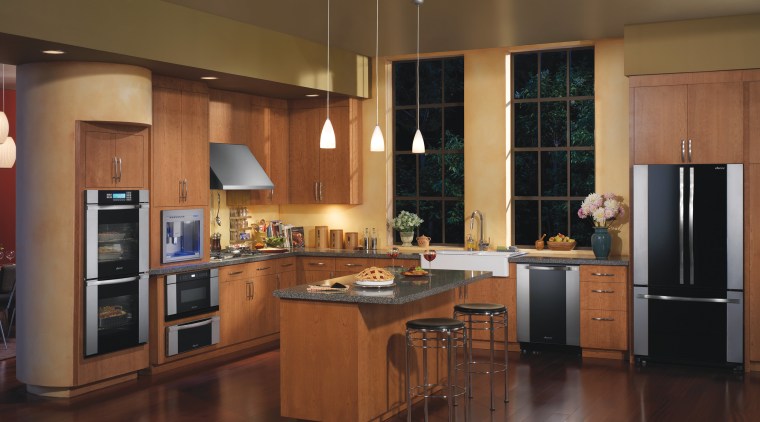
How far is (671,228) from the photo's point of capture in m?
7.14

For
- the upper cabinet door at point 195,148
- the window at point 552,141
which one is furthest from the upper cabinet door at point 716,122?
the upper cabinet door at point 195,148

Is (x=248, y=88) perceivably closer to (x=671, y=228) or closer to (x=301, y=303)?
(x=301, y=303)

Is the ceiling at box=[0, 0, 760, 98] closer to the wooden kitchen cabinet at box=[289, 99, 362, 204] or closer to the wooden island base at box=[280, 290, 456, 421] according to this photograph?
the wooden kitchen cabinet at box=[289, 99, 362, 204]

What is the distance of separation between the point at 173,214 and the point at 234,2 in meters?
2.09

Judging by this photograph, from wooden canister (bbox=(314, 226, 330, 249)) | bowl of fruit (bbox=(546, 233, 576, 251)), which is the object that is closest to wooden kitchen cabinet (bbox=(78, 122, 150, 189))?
wooden canister (bbox=(314, 226, 330, 249))

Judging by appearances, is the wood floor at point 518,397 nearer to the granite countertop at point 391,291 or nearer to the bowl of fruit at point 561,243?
the granite countertop at point 391,291

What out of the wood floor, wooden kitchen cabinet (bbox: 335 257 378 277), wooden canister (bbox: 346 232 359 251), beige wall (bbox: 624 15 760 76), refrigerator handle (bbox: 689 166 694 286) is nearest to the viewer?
the wood floor

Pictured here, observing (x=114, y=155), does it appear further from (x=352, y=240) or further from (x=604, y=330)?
(x=604, y=330)

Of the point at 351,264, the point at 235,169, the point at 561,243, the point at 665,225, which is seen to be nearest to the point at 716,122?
the point at 665,225

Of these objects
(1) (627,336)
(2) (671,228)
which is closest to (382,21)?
(2) (671,228)

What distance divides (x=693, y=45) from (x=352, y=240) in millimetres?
4084

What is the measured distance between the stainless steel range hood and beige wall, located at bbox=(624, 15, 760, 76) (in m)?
3.76

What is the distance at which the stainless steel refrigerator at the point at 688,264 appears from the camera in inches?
275

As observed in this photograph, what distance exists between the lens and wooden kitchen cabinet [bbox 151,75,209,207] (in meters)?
7.09
